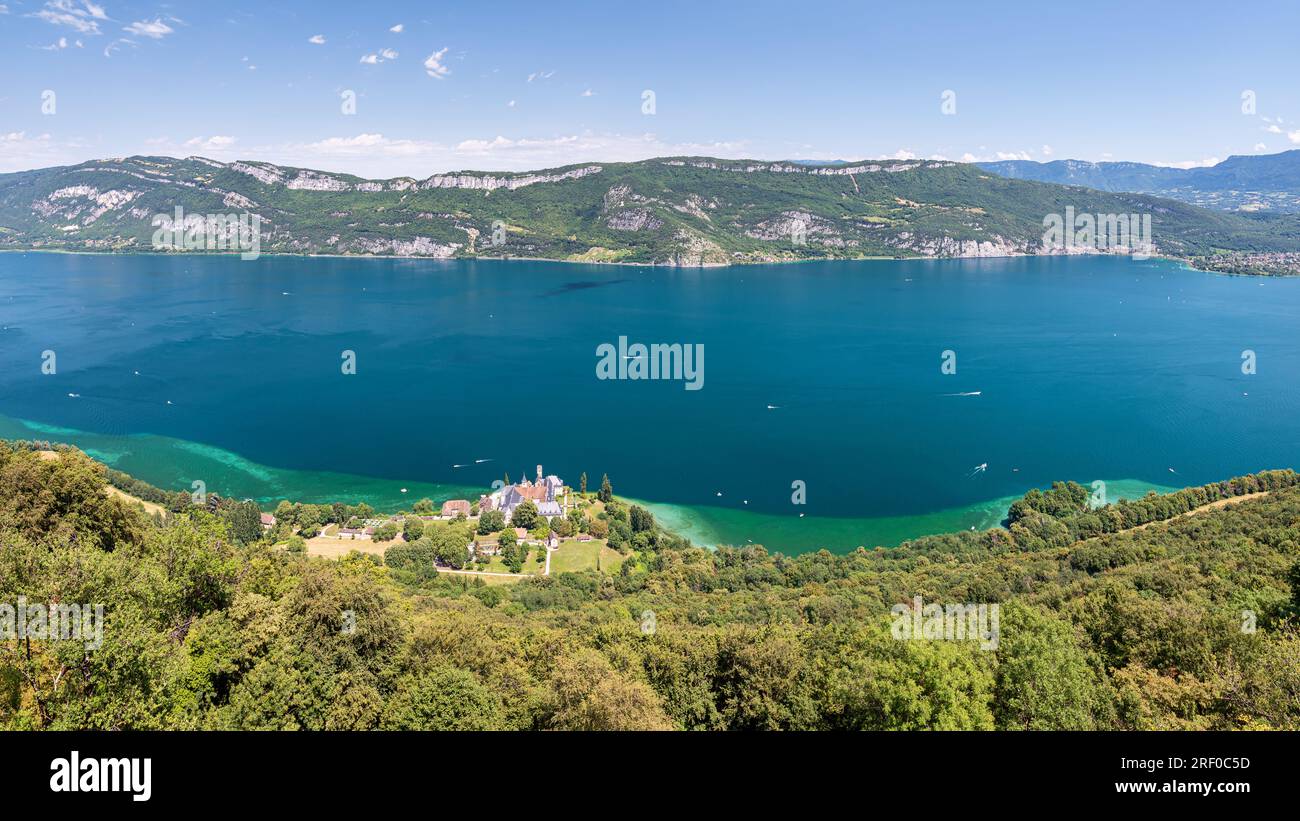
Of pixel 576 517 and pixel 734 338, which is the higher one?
pixel 734 338

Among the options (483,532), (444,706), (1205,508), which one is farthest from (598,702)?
(1205,508)

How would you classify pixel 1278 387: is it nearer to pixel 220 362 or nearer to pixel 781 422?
Result: pixel 781 422

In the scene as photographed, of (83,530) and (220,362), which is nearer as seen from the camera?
(83,530)

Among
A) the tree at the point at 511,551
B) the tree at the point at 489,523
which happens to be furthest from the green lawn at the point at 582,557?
the tree at the point at 489,523

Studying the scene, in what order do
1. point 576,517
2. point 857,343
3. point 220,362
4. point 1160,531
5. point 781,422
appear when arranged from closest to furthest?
point 1160,531, point 576,517, point 781,422, point 220,362, point 857,343

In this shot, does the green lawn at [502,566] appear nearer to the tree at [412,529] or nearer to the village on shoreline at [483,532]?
the village on shoreline at [483,532]
